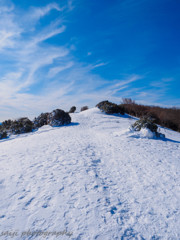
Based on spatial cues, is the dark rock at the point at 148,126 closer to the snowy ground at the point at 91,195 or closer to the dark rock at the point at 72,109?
the snowy ground at the point at 91,195

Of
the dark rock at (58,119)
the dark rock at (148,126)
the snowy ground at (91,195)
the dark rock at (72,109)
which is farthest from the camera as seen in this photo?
the dark rock at (72,109)

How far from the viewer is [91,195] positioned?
2113 millimetres

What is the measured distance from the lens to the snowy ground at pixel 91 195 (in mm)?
1551

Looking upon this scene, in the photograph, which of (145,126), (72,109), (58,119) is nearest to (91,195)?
(145,126)

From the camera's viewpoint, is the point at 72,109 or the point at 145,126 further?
the point at 72,109

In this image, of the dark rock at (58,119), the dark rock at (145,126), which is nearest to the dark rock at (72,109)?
the dark rock at (58,119)

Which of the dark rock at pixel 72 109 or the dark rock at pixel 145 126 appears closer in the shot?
the dark rock at pixel 145 126

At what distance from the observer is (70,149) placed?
4.21 metres

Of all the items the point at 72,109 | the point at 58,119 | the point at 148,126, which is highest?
the point at 72,109

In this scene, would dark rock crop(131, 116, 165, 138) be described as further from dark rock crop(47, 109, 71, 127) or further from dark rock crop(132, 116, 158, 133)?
dark rock crop(47, 109, 71, 127)

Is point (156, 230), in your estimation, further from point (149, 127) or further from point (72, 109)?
point (72, 109)

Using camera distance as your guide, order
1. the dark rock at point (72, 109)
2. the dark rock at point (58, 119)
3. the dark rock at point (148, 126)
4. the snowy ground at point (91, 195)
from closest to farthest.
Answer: the snowy ground at point (91, 195) < the dark rock at point (148, 126) < the dark rock at point (58, 119) < the dark rock at point (72, 109)

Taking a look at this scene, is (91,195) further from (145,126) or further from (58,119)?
(58,119)

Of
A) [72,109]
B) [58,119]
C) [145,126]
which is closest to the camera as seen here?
[145,126]
